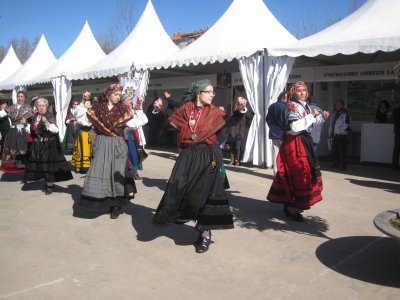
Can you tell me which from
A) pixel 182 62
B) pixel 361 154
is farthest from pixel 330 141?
pixel 182 62

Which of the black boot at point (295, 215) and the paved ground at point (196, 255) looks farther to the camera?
the black boot at point (295, 215)

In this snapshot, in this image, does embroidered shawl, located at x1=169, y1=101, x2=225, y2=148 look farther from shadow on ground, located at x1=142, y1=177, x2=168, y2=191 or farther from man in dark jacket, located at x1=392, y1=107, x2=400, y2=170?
man in dark jacket, located at x1=392, y1=107, x2=400, y2=170

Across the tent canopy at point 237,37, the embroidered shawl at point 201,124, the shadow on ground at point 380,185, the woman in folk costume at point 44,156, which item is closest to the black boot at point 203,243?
the embroidered shawl at point 201,124

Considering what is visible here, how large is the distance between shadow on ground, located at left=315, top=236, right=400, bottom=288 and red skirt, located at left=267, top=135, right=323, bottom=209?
25.1 inches

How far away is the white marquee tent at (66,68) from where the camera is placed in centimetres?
1452

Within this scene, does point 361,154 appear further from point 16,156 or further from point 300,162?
point 16,156

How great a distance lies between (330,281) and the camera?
323 centimetres

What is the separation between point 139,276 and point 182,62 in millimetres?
7602

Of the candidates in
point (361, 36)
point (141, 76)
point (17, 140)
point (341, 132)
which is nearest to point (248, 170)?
point (341, 132)

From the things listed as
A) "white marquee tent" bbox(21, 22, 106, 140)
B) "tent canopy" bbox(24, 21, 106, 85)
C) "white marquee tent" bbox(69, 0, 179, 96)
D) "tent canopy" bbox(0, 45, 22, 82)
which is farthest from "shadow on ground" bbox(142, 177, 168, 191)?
"tent canopy" bbox(0, 45, 22, 82)

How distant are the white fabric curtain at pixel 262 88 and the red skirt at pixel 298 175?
12.3 ft

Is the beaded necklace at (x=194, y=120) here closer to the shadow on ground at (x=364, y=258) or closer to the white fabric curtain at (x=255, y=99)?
the shadow on ground at (x=364, y=258)

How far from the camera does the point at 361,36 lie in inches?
294

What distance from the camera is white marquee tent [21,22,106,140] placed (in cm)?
1452
